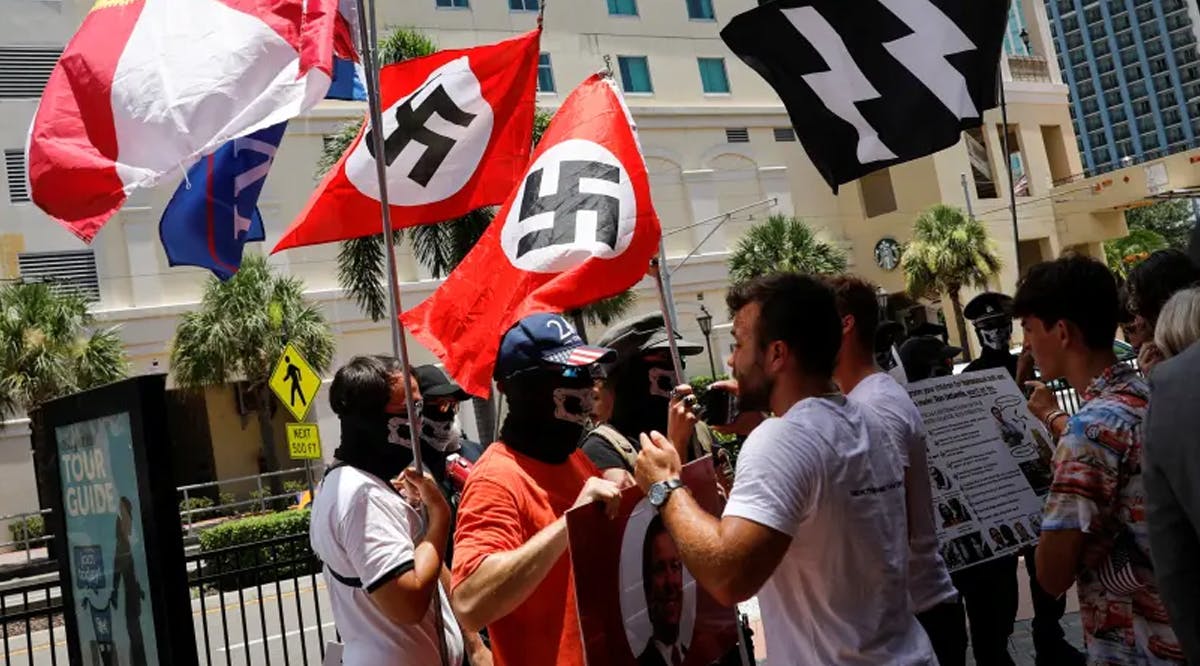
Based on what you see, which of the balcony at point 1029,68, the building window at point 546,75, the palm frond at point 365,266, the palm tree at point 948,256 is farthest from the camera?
the balcony at point 1029,68

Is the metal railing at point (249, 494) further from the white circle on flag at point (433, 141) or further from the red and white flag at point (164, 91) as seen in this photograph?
the red and white flag at point (164, 91)

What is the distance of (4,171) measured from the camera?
28.0 metres

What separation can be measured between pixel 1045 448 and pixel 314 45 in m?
3.50

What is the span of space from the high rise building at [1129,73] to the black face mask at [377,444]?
6766 inches

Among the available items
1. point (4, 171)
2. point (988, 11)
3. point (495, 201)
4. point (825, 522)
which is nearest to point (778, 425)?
point (825, 522)

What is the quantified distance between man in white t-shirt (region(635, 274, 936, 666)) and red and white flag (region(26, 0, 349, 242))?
2.37 m

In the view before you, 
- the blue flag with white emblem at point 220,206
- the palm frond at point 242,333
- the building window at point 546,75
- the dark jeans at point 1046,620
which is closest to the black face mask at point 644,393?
the dark jeans at point 1046,620

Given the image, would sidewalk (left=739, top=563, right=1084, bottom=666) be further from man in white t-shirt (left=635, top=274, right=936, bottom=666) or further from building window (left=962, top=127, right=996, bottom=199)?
building window (left=962, top=127, right=996, bottom=199)

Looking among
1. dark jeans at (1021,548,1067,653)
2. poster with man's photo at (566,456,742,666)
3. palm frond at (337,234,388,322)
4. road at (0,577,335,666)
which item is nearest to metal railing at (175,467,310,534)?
palm frond at (337,234,388,322)

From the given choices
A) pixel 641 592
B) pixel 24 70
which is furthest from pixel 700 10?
pixel 641 592

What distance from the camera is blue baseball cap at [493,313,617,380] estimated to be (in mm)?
3240

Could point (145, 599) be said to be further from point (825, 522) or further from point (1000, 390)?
point (1000, 390)

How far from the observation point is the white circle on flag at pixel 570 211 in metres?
4.88

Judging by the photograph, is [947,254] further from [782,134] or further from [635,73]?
[635,73]
